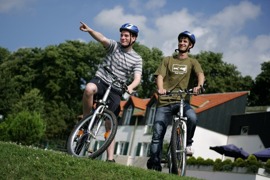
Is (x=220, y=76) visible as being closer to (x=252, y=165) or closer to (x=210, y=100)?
(x=210, y=100)

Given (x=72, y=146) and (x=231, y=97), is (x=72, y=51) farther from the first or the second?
(x=72, y=146)

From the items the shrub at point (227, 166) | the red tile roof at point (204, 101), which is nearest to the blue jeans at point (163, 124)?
the shrub at point (227, 166)

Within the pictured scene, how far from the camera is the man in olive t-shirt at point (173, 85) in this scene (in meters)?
7.59

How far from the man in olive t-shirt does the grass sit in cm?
185

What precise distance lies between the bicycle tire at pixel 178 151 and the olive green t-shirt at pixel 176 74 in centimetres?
63

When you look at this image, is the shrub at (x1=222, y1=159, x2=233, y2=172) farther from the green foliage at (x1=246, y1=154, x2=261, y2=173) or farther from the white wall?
→ the white wall

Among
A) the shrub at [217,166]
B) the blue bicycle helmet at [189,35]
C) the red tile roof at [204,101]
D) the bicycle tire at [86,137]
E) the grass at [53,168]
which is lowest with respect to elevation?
the grass at [53,168]

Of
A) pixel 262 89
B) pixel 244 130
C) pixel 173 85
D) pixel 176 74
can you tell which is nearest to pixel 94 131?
pixel 173 85

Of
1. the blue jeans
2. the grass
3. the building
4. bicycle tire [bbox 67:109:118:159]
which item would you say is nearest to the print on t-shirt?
the blue jeans

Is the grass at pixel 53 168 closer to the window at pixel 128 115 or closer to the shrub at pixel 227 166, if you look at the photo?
the shrub at pixel 227 166

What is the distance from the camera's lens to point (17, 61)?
64.6m

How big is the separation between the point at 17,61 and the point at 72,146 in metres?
60.5

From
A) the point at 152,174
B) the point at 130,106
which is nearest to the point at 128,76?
the point at 152,174

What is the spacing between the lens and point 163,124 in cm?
766
